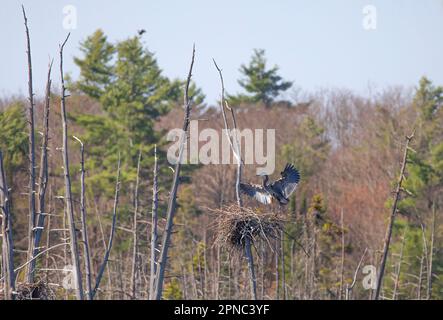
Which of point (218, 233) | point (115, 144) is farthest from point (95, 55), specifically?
point (218, 233)

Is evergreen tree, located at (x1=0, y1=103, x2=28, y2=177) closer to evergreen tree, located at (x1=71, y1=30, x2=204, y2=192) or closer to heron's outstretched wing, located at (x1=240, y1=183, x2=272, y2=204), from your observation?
evergreen tree, located at (x1=71, y1=30, x2=204, y2=192)

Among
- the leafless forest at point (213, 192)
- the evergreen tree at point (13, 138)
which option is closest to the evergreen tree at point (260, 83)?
the leafless forest at point (213, 192)

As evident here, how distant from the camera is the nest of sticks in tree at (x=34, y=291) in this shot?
550 inches

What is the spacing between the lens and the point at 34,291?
14.2 m

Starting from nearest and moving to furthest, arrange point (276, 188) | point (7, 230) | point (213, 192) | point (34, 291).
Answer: point (7, 230) < point (34, 291) < point (276, 188) < point (213, 192)

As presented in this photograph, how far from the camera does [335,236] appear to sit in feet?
98.1

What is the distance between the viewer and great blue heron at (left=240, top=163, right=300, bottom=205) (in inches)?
625

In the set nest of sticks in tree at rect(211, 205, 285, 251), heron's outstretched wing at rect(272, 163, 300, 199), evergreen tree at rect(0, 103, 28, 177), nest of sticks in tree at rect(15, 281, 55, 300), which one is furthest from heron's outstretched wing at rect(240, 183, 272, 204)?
evergreen tree at rect(0, 103, 28, 177)

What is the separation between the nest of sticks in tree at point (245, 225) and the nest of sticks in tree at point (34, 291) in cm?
256

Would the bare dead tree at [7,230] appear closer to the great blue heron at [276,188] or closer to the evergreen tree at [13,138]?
the great blue heron at [276,188]

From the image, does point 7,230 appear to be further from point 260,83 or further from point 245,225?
point 260,83

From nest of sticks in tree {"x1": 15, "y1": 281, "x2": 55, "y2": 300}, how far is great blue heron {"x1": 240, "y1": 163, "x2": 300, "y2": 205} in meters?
3.33

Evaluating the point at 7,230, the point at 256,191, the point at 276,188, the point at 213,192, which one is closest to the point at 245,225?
the point at 256,191

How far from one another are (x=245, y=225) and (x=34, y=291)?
311 cm
